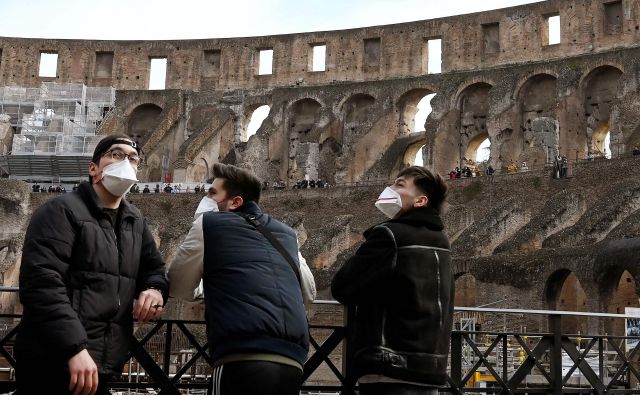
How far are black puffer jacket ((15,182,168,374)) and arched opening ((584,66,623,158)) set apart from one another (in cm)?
3099

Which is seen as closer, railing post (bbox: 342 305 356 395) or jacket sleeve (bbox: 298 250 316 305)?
jacket sleeve (bbox: 298 250 316 305)

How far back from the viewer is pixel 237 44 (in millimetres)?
41906

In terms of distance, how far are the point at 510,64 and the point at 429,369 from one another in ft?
110

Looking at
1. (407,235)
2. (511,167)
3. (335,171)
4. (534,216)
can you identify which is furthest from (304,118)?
(407,235)

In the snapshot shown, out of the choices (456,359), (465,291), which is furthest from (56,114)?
(456,359)

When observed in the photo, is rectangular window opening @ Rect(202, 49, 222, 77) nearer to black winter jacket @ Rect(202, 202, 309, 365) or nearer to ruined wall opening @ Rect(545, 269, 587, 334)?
ruined wall opening @ Rect(545, 269, 587, 334)

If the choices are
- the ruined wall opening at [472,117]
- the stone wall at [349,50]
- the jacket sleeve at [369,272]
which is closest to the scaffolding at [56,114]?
the stone wall at [349,50]

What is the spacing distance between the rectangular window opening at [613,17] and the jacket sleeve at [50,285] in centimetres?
3414

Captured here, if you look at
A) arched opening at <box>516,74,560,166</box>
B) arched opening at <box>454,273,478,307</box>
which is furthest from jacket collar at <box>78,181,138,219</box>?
arched opening at <box>516,74,560,166</box>

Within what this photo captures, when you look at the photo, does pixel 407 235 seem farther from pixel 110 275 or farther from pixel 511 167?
pixel 511 167

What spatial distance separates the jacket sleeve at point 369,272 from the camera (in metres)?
4.35

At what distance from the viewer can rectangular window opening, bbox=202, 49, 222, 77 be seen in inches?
1663

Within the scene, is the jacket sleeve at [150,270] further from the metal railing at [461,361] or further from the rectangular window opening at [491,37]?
the rectangular window opening at [491,37]

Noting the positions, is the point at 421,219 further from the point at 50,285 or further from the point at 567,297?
the point at 567,297
